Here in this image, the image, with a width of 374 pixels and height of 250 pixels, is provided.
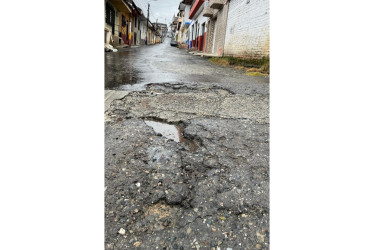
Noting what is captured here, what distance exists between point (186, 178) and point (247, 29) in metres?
8.58

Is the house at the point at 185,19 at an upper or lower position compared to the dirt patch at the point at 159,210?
upper

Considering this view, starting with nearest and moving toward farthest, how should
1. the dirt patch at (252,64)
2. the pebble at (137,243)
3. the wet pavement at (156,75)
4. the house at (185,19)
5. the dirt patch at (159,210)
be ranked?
the pebble at (137,243) → the dirt patch at (159,210) → the wet pavement at (156,75) → the dirt patch at (252,64) → the house at (185,19)

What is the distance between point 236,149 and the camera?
1.48 metres

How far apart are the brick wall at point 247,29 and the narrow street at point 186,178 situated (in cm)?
578

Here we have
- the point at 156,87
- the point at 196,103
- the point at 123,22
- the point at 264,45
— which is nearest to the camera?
the point at 196,103

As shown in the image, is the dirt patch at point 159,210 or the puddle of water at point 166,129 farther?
the puddle of water at point 166,129

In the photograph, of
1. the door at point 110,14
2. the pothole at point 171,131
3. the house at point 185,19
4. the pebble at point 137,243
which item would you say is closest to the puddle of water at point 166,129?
the pothole at point 171,131

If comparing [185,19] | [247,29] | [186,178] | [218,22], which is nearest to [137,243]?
[186,178]

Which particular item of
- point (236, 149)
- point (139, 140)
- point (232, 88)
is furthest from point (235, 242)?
point (232, 88)

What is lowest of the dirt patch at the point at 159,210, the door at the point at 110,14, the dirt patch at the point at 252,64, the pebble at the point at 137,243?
the pebble at the point at 137,243

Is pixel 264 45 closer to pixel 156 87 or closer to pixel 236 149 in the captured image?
pixel 156 87

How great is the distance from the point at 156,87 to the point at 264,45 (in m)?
5.08

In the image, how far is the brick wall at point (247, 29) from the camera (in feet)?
23.2

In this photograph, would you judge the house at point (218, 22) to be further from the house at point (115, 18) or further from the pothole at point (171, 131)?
the pothole at point (171, 131)
